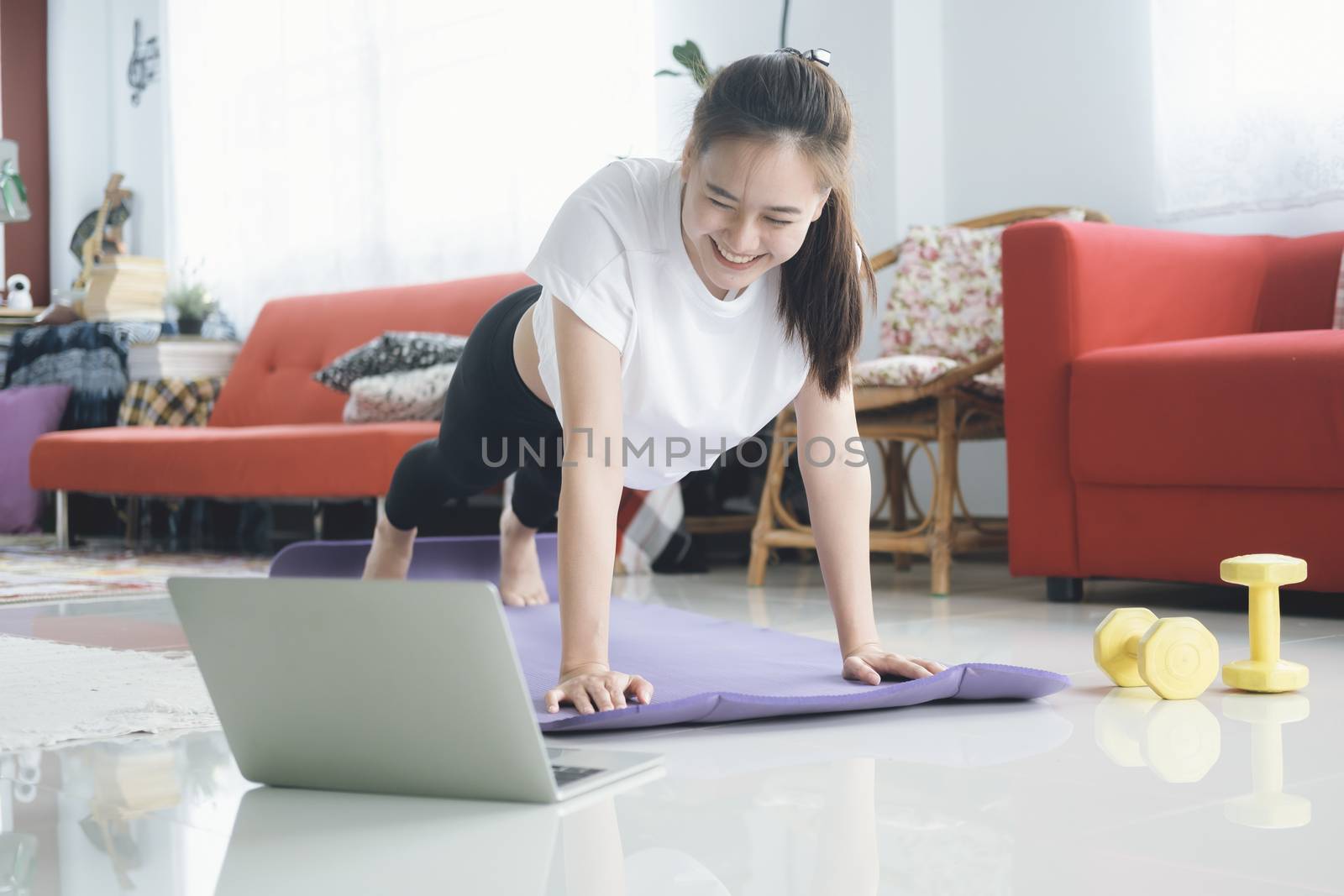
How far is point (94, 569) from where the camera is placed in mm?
3705

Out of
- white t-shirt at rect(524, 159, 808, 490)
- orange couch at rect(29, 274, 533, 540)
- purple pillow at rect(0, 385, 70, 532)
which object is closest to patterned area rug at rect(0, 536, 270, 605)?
orange couch at rect(29, 274, 533, 540)

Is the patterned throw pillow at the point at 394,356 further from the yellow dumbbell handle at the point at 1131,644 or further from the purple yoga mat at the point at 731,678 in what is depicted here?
the yellow dumbbell handle at the point at 1131,644

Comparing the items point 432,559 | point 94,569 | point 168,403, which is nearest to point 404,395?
point 94,569

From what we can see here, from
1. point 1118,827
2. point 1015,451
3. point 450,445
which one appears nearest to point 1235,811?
point 1118,827

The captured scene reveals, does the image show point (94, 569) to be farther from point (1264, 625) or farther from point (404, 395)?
point (1264, 625)

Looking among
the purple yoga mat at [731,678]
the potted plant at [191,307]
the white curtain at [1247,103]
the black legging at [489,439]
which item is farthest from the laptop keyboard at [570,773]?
the potted plant at [191,307]

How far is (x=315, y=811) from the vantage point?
1.12 metres

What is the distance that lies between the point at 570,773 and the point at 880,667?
507 millimetres

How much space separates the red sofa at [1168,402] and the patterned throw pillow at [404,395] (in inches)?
65.8

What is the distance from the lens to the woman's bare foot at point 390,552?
2.30m

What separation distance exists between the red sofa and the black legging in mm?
926

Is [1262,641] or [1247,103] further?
[1247,103]

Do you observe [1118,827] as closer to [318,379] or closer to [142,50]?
[318,379]

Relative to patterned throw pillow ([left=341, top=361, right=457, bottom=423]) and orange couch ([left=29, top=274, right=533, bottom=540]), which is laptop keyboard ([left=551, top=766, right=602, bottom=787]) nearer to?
orange couch ([left=29, top=274, right=533, bottom=540])
